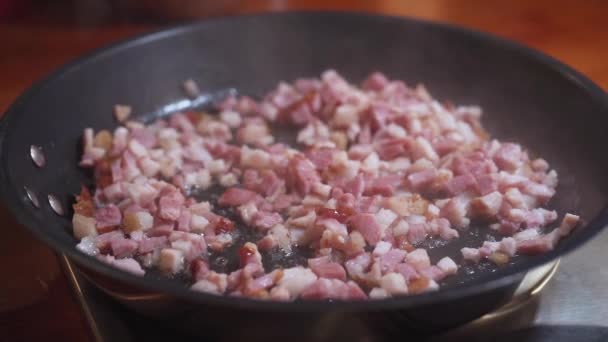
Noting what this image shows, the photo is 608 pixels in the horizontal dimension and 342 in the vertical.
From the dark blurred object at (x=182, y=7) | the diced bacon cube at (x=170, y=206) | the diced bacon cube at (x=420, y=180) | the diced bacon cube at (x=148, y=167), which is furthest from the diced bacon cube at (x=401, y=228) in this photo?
the dark blurred object at (x=182, y=7)

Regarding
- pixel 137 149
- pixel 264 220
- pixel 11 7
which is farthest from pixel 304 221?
pixel 11 7

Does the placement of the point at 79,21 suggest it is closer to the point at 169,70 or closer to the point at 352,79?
the point at 169,70

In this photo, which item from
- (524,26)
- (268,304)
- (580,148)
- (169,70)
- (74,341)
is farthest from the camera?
(524,26)

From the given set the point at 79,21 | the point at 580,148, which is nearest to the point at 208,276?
the point at 580,148

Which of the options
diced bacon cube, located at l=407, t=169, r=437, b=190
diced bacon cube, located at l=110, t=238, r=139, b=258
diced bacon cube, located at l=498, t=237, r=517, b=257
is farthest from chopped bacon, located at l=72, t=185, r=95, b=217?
diced bacon cube, located at l=498, t=237, r=517, b=257

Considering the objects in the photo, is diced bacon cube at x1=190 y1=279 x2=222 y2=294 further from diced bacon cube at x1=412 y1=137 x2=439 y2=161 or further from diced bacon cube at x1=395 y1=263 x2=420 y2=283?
diced bacon cube at x1=412 y1=137 x2=439 y2=161

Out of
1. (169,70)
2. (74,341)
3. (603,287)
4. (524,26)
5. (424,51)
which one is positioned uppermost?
(524,26)
